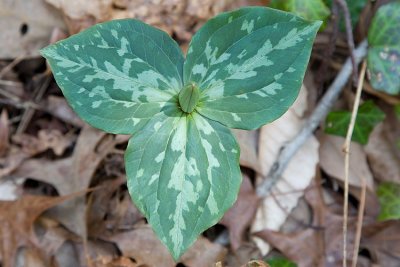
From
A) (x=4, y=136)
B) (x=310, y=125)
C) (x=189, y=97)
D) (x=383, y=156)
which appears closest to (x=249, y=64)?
(x=189, y=97)

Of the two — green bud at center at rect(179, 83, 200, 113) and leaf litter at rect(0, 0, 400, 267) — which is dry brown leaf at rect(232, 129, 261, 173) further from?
green bud at center at rect(179, 83, 200, 113)

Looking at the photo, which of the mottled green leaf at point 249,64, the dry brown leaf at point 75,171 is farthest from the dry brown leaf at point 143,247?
the mottled green leaf at point 249,64

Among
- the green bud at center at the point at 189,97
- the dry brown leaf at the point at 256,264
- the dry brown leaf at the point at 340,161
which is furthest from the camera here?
the dry brown leaf at the point at 340,161

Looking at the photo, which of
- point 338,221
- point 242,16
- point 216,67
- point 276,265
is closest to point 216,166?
point 216,67

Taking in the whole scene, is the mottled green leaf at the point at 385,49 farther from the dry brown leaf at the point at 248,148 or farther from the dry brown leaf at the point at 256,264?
the dry brown leaf at the point at 256,264

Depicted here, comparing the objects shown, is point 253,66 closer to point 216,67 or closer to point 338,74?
point 216,67

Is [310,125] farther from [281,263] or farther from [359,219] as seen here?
[281,263]
